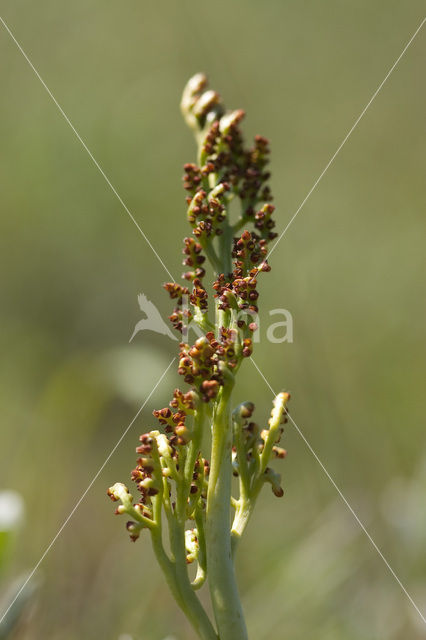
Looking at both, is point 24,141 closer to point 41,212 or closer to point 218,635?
point 41,212

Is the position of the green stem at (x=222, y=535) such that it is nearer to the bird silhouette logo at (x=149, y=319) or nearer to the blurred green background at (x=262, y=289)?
the blurred green background at (x=262, y=289)

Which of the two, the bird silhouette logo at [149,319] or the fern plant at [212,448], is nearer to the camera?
the fern plant at [212,448]

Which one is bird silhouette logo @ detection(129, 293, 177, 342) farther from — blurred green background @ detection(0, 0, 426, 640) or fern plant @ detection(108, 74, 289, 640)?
fern plant @ detection(108, 74, 289, 640)

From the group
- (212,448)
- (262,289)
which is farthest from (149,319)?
(212,448)

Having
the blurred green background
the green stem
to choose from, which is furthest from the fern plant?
the blurred green background

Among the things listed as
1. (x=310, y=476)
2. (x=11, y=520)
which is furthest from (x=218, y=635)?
(x=310, y=476)

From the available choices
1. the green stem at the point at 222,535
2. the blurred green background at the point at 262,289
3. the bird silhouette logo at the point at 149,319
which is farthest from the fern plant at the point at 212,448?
the bird silhouette logo at the point at 149,319
